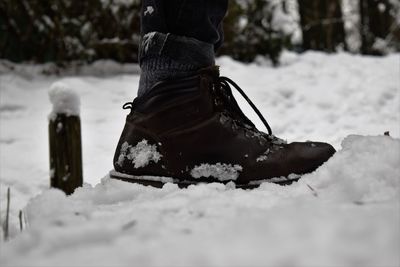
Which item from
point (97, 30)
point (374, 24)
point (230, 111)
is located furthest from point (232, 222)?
point (374, 24)

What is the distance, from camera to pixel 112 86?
439cm

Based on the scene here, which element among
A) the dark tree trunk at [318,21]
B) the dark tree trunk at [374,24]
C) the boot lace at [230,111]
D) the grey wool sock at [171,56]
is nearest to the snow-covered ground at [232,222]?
the boot lace at [230,111]

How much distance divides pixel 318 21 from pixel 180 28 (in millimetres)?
7623

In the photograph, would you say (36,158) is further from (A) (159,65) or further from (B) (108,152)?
(A) (159,65)

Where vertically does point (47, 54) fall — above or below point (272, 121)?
above

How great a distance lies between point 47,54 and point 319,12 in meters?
5.90

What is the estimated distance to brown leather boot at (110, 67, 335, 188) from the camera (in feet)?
4.34

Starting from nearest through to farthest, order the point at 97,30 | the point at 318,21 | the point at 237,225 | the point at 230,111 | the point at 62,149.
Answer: the point at 237,225, the point at 230,111, the point at 62,149, the point at 97,30, the point at 318,21

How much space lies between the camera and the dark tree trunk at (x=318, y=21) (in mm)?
8664

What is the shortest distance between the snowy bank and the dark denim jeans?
1.43 ft

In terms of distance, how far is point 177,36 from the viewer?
1352mm

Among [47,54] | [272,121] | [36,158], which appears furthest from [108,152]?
[47,54]

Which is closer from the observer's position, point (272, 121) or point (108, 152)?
point (108, 152)

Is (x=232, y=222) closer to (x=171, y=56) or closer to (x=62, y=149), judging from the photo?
(x=171, y=56)
